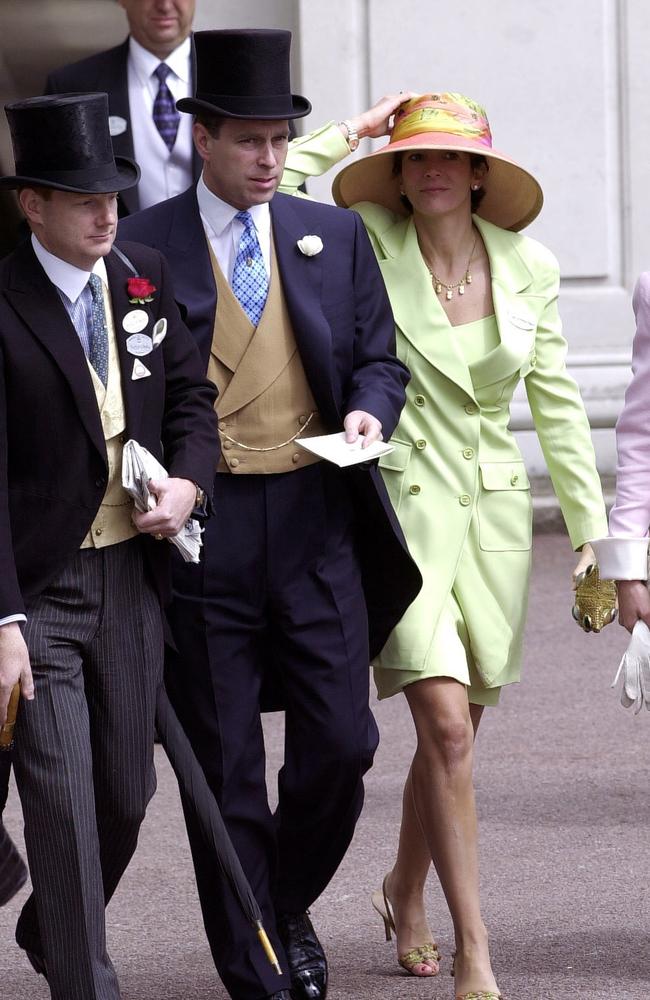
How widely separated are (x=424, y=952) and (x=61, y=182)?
1937 millimetres

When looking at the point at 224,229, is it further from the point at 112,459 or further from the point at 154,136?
the point at 154,136

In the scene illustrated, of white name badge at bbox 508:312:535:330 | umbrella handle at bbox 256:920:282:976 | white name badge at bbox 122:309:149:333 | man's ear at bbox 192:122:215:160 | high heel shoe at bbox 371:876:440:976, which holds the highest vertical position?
man's ear at bbox 192:122:215:160

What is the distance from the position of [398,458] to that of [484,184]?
2.20 feet

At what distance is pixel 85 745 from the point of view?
11.7 ft

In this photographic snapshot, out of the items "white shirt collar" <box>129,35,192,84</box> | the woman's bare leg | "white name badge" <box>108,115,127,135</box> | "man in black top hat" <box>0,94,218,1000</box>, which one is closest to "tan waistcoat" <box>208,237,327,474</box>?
"man in black top hat" <box>0,94,218,1000</box>

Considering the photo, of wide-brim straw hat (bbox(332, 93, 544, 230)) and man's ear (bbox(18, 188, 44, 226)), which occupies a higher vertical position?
man's ear (bbox(18, 188, 44, 226))

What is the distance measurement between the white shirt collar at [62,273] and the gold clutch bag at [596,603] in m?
1.29

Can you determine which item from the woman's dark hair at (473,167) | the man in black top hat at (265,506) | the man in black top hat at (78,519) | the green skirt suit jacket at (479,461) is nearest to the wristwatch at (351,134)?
the woman's dark hair at (473,167)

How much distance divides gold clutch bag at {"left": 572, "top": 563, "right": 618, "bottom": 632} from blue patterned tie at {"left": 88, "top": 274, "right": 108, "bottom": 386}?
119 cm

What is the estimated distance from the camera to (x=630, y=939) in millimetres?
4477

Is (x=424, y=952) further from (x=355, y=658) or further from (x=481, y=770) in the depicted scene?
(x=481, y=770)

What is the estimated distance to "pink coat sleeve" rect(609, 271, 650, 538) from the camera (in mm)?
3998

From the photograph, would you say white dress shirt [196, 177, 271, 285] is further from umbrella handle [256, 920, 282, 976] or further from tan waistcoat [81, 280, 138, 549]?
umbrella handle [256, 920, 282, 976]

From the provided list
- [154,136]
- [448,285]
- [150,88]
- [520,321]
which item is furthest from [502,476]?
[150,88]
